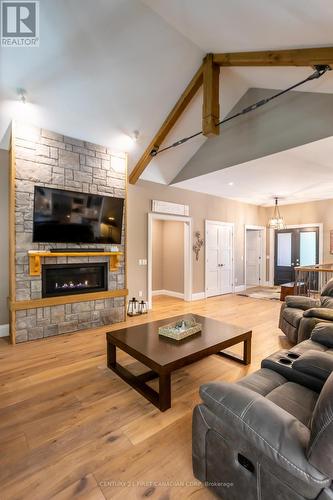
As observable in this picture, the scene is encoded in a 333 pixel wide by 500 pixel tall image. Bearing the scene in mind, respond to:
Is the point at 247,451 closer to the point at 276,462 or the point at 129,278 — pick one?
the point at 276,462

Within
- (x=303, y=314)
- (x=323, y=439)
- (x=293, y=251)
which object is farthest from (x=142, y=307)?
(x=293, y=251)

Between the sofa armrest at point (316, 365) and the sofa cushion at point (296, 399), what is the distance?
0.11 meters

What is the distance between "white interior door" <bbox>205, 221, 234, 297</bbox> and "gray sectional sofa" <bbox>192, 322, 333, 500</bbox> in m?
5.39

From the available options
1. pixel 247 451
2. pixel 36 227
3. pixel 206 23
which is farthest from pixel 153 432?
pixel 206 23

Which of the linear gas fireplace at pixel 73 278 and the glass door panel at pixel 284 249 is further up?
the glass door panel at pixel 284 249

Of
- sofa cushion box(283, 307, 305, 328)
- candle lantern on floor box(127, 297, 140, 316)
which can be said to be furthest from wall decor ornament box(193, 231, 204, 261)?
sofa cushion box(283, 307, 305, 328)

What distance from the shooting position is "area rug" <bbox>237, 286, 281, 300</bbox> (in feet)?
22.8

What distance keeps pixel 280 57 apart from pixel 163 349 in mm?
3596

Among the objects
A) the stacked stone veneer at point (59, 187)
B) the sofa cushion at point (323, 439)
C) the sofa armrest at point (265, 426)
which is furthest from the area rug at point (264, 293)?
the sofa cushion at point (323, 439)

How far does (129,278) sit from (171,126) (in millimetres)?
3159

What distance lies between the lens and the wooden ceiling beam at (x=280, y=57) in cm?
274

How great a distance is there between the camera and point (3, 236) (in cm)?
402

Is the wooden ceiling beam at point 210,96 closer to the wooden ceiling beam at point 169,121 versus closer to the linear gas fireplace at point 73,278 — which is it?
the wooden ceiling beam at point 169,121

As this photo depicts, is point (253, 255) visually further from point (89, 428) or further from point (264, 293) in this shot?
point (89, 428)
